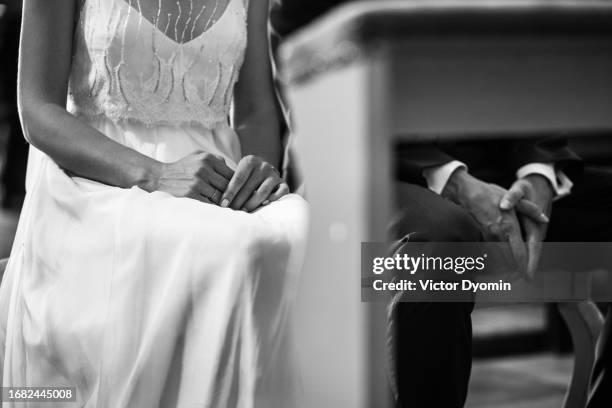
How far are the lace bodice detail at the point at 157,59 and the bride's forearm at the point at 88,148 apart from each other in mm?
104

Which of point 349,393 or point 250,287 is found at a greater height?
point 250,287

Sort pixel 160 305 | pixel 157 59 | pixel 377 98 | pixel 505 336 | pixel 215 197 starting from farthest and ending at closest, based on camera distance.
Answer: pixel 505 336
pixel 157 59
pixel 215 197
pixel 160 305
pixel 377 98

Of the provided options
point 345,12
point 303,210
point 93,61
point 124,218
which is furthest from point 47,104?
point 345,12

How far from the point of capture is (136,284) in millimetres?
911

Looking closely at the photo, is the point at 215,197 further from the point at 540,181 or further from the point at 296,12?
the point at 540,181

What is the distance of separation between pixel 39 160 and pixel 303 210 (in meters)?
0.44

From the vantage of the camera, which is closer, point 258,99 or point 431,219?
point 431,219

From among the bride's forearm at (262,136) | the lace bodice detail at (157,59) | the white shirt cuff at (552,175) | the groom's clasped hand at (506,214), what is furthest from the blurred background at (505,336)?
the lace bodice detail at (157,59)

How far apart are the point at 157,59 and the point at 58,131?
0.65 ft

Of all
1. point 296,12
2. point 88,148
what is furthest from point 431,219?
point 88,148

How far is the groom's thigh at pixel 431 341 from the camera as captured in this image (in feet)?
3.33

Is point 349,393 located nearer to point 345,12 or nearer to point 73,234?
point 345,12

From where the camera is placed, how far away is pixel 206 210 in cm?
93

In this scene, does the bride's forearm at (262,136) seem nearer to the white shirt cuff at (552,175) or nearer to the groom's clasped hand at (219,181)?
the groom's clasped hand at (219,181)
